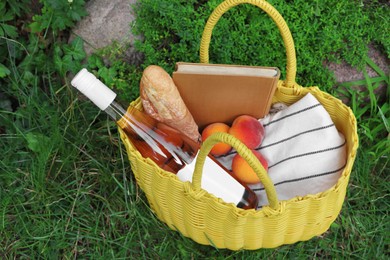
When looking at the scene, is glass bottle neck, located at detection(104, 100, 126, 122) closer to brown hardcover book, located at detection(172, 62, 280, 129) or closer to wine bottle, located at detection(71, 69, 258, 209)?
wine bottle, located at detection(71, 69, 258, 209)

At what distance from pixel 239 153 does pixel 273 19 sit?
43 cm

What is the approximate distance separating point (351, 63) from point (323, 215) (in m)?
0.64

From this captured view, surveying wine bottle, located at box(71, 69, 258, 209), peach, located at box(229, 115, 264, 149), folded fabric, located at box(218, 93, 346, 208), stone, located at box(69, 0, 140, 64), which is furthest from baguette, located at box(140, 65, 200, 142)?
stone, located at box(69, 0, 140, 64)

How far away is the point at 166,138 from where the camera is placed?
150 cm

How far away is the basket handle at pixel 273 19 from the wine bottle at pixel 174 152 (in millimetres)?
239

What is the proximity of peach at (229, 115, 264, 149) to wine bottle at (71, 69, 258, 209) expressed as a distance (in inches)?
4.3

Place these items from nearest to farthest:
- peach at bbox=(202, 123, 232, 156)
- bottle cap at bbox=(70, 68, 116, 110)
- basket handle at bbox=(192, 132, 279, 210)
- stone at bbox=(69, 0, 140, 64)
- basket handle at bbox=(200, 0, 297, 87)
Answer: basket handle at bbox=(192, 132, 279, 210) < bottle cap at bbox=(70, 68, 116, 110) < basket handle at bbox=(200, 0, 297, 87) < peach at bbox=(202, 123, 232, 156) < stone at bbox=(69, 0, 140, 64)

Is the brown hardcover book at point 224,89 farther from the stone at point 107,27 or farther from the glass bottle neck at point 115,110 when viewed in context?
the stone at point 107,27

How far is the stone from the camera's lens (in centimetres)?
183

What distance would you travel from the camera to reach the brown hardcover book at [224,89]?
4.90 ft

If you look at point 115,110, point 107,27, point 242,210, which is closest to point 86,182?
point 115,110

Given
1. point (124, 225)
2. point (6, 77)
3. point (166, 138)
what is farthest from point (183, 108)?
point (6, 77)

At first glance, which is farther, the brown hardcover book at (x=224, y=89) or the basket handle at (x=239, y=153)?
the brown hardcover book at (x=224, y=89)

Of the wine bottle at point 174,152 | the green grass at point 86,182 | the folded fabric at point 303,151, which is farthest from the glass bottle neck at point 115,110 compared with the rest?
the folded fabric at point 303,151
